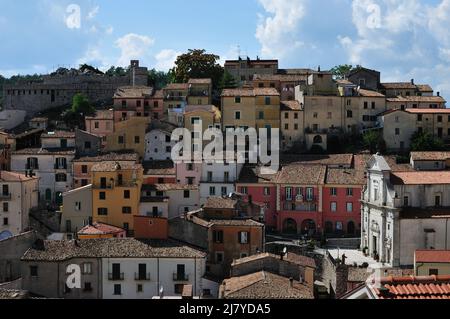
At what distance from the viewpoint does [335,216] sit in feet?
191

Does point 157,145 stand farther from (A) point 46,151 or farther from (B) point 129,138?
(A) point 46,151

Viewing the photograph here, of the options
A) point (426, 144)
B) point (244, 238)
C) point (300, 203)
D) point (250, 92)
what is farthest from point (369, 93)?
point (244, 238)

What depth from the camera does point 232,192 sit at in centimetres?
5675

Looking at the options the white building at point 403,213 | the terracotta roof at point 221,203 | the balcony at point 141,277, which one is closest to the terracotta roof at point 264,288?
the balcony at point 141,277

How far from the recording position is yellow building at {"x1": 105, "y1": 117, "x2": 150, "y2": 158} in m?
62.7

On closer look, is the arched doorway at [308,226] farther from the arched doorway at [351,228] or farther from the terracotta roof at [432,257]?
the terracotta roof at [432,257]

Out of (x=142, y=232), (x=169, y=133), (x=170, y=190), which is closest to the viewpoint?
(x=142, y=232)

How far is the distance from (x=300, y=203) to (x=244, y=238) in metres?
12.8

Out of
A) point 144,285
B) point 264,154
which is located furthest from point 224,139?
point 144,285

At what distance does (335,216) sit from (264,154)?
381 inches

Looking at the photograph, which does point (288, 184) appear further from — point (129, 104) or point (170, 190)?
point (129, 104)

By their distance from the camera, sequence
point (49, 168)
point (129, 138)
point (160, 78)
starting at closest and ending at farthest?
point (49, 168)
point (129, 138)
point (160, 78)

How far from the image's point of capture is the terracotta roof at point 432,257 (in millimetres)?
38906

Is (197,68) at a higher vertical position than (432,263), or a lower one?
higher
